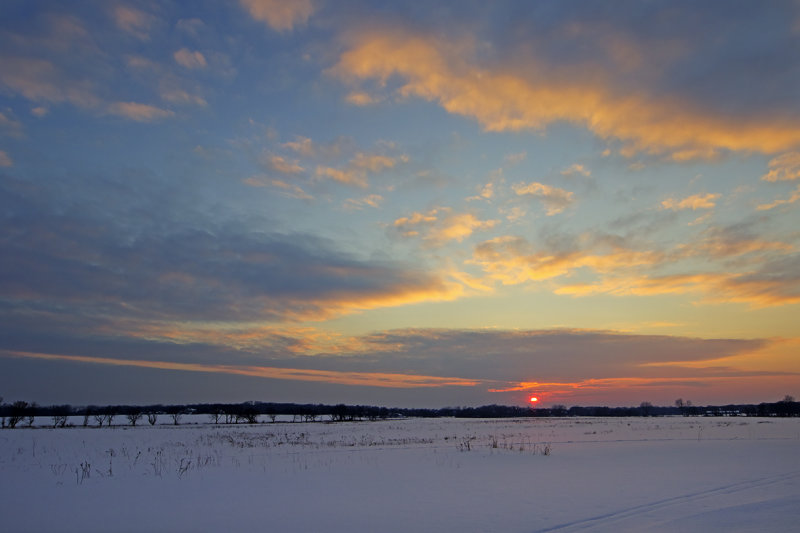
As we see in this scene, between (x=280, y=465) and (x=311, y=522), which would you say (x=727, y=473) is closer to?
(x=311, y=522)

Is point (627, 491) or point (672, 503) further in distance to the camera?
point (627, 491)

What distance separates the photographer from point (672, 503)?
40.3ft

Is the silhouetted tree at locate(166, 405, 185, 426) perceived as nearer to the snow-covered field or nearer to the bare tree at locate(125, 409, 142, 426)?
the bare tree at locate(125, 409, 142, 426)

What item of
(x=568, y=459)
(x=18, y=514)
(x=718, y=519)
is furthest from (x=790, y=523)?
(x=18, y=514)

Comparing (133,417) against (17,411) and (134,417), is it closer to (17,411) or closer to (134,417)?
(134,417)

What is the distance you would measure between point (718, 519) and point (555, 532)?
373 cm

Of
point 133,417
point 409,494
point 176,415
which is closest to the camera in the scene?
point 409,494

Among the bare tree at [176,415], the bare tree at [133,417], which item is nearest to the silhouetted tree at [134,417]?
the bare tree at [133,417]

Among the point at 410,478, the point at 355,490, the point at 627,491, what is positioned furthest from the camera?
the point at 410,478

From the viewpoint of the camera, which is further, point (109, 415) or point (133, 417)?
point (109, 415)

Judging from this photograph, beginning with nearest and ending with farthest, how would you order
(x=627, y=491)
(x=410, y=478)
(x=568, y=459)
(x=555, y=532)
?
(x=555, y=532), (x=627, y=491), (x=410, y=478), (x=568, y=459)

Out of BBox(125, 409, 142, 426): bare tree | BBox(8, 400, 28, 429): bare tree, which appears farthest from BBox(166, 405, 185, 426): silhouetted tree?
BBox(8, 400, 28, 429): bare tree

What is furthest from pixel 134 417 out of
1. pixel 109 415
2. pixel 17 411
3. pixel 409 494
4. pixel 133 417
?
pixel 409 494

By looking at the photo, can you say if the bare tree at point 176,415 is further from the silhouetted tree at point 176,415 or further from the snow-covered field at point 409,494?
the snow-covered field at point 409,494
